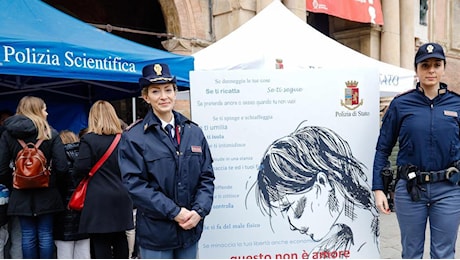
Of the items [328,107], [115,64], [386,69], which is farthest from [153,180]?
[386,69]

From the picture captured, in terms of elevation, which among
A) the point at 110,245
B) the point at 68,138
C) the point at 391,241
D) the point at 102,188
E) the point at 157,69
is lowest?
the point at 391,241

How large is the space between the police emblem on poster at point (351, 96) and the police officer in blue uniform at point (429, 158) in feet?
0.95

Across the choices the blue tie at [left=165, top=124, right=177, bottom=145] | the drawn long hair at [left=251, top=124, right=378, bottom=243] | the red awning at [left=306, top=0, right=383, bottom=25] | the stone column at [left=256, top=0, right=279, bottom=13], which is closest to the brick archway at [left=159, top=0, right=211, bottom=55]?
the stone column at [left=256, top=0, right=279, bottom=13]

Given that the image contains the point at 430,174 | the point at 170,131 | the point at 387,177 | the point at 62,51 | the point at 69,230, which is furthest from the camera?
the point at 69,230

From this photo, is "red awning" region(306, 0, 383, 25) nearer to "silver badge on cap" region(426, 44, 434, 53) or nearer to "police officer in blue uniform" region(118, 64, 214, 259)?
"silver badge on cap" region(426, 44, 434, 53)

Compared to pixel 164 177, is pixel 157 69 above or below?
above

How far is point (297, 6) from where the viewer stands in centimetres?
919

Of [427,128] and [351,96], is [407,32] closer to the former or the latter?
[351,96]

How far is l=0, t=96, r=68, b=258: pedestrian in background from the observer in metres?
3.84

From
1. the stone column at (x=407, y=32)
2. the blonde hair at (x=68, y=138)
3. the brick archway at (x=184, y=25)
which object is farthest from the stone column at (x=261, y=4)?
the blonde hair at (x=68, y=138)

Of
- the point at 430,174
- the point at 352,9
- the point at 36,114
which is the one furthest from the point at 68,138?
the point at 352,9

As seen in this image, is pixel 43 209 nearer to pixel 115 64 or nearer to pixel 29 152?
pixel 29 152

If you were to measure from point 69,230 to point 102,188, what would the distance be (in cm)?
70

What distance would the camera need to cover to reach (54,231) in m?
4.17
